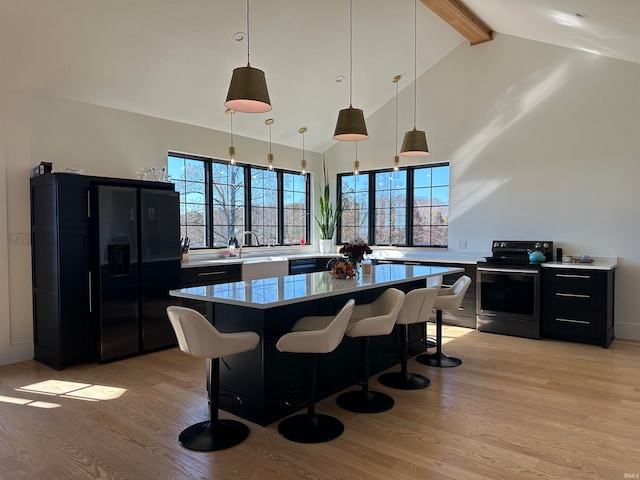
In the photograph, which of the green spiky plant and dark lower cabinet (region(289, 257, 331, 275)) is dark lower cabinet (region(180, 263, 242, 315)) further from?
the green spiky plant

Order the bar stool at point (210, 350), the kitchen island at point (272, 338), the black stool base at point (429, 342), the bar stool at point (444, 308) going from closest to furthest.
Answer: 1. the bar stool at point (210, 350)
2. the kitchen island at point (272, 338)
3. the bar stool at point (444, 308)
4. the black stool base at point (429, 342)

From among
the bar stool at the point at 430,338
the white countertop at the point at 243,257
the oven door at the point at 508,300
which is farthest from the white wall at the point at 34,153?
the oven door at the point at 508,300

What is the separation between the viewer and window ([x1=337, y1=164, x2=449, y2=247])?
666cm

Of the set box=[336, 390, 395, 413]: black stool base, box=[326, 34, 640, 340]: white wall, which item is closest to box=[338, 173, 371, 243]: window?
box=[326, 34, 640, 340]: white wall

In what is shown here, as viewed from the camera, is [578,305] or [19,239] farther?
[578,305]

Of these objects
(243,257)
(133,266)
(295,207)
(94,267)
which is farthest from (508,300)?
(94,267)

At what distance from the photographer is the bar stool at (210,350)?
256 cm

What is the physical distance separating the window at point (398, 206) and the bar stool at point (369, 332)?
3326mm

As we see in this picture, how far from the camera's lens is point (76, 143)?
4746 mm

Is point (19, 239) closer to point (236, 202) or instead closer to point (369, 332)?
point (236, 202)

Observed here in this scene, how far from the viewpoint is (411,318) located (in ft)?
11.8

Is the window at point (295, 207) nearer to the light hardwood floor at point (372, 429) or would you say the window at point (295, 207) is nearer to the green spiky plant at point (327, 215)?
the green spiky plant at point (327, 215)

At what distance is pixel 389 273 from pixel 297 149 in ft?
12.8

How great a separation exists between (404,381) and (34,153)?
4239mm
